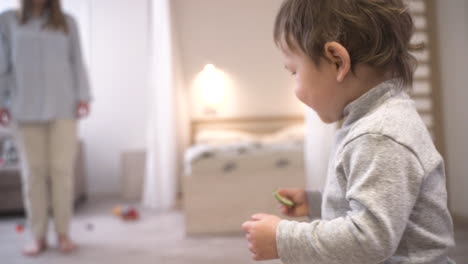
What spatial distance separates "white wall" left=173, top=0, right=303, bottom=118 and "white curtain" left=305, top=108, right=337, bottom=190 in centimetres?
16

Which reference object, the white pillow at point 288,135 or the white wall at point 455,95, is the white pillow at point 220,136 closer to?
the white pillow at point 288,135

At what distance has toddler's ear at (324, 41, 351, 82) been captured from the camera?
0.44 m

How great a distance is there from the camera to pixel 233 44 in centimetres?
57

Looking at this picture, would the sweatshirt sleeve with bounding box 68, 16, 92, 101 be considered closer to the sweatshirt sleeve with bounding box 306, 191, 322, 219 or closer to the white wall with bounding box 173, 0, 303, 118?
the white wall with bounding box 173, 0, 303, 118

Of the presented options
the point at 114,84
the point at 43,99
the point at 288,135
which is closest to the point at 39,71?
the point at 43,99

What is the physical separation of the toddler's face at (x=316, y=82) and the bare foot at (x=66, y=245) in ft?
2.32

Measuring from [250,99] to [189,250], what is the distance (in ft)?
1.34

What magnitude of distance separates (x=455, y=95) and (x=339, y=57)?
620 mm

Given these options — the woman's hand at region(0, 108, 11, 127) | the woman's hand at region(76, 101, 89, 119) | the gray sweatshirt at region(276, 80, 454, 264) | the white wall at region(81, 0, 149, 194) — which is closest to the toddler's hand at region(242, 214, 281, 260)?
the gray sweatshirt at region(276, 80, 454, 264)

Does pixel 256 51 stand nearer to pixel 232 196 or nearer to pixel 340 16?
pixel 340 16

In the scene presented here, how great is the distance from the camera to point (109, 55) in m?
0.94

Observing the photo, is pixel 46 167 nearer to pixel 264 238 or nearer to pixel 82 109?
pixel 82 109

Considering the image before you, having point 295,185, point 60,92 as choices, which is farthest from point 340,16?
point 60,92

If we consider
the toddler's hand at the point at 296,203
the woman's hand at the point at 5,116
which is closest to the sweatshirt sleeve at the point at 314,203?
the toddler's hand at the point at 296,203
